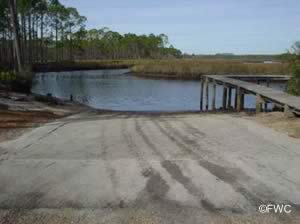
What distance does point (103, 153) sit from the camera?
845 centimetres

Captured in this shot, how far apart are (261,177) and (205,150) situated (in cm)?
203

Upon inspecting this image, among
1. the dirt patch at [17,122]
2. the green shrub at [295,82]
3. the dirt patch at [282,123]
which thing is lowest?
the dirt patch at [17,122]

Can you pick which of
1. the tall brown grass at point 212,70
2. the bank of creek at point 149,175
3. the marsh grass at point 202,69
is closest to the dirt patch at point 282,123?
the bank of creek at point 149,175

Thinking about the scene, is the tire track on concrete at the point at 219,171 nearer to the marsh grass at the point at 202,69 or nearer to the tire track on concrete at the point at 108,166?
the tire track on concrete at the point at 108,166

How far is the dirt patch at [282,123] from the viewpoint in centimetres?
1046

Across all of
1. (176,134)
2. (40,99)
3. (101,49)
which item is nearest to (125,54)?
(101,49)

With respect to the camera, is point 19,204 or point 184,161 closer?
point 19,204

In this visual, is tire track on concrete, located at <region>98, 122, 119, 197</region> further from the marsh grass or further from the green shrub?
the marsh grass

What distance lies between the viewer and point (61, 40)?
84.5m

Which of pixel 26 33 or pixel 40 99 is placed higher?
pixel 26 33

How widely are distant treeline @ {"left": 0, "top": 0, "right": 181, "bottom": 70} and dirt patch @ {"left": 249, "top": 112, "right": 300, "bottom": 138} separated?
1971 centimetres

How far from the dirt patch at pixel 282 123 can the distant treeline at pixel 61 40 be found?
776 inches

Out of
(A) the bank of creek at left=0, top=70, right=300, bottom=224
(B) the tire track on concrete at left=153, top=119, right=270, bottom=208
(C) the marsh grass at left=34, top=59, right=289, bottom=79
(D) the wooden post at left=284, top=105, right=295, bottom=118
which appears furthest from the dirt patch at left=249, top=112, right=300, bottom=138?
(C) the marsh grass at left=34, top=59, right=289, bottom=79

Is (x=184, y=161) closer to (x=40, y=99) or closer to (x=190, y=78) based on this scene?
(x=40, y=99)
